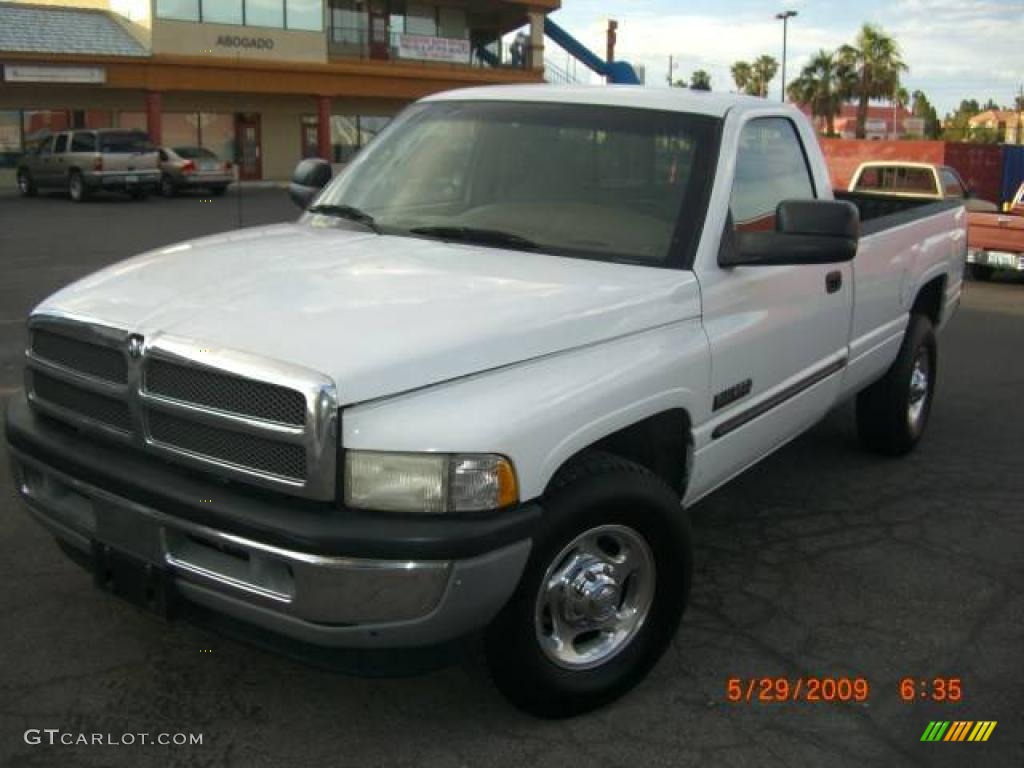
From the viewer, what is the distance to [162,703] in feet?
10.8

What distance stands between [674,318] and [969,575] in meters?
1.92

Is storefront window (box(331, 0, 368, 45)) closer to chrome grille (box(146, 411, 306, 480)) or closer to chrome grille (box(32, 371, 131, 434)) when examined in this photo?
chrome grille (box(32, 371, 131, 434))

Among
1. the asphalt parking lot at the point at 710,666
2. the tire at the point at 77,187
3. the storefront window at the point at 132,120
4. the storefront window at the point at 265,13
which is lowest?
the asphalt parking lot at the point at 710,666

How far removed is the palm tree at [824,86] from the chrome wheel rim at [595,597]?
2615 inches

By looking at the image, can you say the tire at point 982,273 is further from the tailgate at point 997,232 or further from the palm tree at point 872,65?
the palm tree at point 872,65

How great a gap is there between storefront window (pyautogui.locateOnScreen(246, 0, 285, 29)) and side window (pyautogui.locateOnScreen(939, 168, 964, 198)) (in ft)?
85.9

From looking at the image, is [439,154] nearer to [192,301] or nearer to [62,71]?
[192,301]

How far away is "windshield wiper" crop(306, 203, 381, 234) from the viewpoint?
413 centimetres

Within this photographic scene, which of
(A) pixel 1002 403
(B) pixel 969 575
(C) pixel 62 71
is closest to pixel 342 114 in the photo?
(C) pixel 62 71

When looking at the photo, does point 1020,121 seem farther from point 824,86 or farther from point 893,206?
point 893,206

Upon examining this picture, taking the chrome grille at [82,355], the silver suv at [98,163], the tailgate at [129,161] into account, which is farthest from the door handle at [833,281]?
the tailgate at [129,161]

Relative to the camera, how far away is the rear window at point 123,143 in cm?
2766

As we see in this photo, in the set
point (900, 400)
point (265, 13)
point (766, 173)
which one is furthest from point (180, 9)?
point (766, 173)
